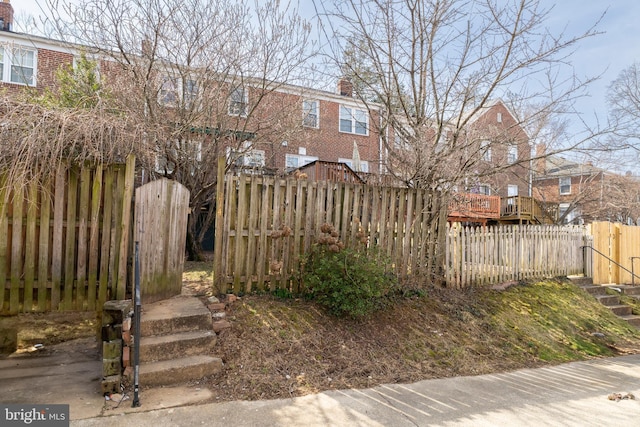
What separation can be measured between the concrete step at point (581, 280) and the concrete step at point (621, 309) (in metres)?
0.78

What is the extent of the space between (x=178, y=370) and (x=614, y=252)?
1149cm

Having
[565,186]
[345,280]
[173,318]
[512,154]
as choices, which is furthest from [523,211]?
[173,318]

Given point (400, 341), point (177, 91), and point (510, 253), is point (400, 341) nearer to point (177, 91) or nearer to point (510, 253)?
point (510, 253)

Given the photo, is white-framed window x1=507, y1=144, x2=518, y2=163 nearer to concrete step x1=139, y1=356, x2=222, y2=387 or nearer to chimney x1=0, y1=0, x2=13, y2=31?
concrete step x1=139, y1=356, x2=222, y2=387

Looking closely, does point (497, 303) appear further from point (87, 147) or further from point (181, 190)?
point (87, 147)

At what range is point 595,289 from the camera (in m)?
8.86

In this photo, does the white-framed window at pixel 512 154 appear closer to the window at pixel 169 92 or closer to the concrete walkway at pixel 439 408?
the concrete walkway at pixel 439 408

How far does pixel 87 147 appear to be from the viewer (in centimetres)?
430

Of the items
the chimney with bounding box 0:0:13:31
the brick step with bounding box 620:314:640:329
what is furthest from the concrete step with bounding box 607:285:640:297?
the chimney with bounding box 0:0:13:31

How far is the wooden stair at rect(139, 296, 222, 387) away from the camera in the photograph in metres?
3.73

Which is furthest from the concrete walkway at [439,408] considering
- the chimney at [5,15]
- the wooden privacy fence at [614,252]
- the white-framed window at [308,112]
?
the chimney at [5,15]

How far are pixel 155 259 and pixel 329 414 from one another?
3.21 metres

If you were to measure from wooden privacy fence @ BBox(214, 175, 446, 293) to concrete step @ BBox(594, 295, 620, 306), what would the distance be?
5.16m

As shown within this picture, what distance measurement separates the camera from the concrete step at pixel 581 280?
895 centimetres
